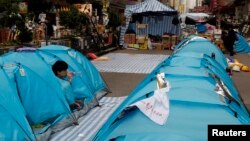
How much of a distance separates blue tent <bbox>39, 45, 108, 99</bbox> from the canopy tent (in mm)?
15791

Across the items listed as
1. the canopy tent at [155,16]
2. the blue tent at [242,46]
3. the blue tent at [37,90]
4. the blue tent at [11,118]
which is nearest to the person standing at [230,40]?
the blue tent at [242,46]

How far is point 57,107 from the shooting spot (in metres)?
7.56

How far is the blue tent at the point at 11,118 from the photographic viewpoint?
5.89 meters

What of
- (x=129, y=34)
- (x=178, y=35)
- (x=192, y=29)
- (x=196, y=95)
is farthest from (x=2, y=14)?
(x=192, y=29)

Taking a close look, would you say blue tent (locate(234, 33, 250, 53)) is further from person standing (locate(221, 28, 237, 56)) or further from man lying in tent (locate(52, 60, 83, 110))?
man lying in tent (locate(52, 60, 83, 110))

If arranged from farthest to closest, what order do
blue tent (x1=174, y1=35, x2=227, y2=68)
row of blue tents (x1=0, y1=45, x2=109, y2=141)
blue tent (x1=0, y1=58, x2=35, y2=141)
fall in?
blue tent (x1=174, y1=35, x2=227, y2=68) < row of blue tents (x1=0, y1=45, x2=109, y2=141) < blue tent (x1=0, y1=58, x2=35, y2=141)

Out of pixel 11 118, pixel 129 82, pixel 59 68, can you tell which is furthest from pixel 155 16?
pixel 11 118

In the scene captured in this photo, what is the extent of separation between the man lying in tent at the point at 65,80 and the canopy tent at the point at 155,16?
17.5 meters

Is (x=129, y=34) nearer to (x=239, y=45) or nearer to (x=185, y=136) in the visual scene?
(x=239, y=45)

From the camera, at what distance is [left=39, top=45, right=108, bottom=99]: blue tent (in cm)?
898

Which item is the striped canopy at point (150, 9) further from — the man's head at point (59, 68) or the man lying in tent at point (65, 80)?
the man's head at point (59, 68)

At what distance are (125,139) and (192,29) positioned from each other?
2792 cm

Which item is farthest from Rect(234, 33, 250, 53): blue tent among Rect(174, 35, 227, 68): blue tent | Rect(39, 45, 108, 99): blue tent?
Rect(39, 45, 108, 99): blue tent

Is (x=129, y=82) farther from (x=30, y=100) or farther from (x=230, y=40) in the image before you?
(x=230, y=40)
